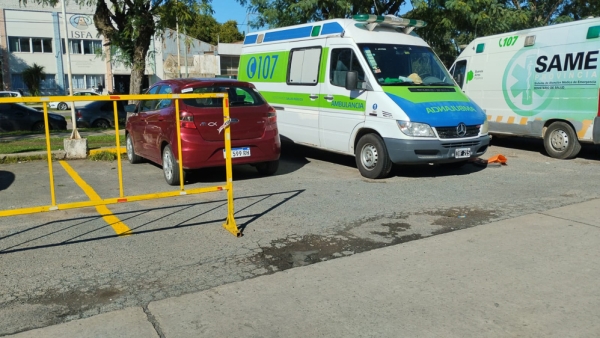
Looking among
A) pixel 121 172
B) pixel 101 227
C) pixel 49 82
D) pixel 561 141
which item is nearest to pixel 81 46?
pixel 49 82

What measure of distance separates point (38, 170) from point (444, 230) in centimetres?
781

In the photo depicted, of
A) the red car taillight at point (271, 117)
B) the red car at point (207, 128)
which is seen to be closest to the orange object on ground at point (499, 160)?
the red car at point (207, 128)

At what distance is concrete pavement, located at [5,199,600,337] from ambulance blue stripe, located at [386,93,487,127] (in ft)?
10.9

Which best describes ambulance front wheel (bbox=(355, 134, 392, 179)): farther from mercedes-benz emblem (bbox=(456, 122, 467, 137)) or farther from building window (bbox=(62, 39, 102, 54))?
building window (bbox=(62, 39, 102, 54))

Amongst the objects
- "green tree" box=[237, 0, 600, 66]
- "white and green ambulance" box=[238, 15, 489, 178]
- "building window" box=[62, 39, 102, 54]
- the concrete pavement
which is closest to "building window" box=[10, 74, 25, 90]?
"building window" box=[62, 39, 102, 54]

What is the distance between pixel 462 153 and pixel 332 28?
3334 mm

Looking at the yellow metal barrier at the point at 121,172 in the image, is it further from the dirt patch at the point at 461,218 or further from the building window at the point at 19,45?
the building window at the point at 19,45

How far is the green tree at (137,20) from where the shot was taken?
47.6 feet

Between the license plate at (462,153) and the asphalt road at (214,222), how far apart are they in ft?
1.49

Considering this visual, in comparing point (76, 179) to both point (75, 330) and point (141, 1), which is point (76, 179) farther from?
point (141, 1)

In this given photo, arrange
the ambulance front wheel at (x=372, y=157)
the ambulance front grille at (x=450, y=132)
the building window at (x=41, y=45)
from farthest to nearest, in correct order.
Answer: the building window at (x=41, y=45) → the ambulance front wheel at (x=372, y=157) → the ambulance front grille at (x=450, y=132)

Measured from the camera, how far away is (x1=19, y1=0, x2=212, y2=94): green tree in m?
14.5

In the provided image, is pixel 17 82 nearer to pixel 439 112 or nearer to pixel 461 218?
pixel 439 112

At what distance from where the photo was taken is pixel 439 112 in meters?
8.61
